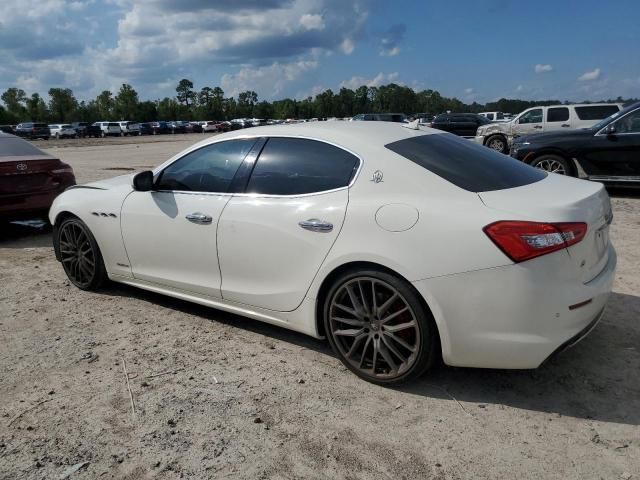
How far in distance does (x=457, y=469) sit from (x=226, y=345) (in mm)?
1928

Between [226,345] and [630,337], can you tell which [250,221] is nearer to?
[226,345]

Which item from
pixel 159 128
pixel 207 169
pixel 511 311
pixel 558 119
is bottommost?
pixel 159 128

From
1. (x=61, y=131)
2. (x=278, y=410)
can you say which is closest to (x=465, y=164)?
(x=278, y=410)

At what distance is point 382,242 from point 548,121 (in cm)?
1609

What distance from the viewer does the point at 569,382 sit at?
3213 mm

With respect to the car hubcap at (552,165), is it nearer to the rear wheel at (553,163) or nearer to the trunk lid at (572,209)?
the rear wheel at (553,163)

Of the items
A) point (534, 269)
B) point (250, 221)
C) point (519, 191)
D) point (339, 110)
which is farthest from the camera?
point (339, 110)

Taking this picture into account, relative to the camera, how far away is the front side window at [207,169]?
3952 mm

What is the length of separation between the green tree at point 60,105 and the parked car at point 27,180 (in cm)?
9027

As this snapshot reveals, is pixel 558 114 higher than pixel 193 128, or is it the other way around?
pixel 558 114

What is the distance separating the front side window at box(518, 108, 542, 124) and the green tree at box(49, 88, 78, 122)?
8632cm

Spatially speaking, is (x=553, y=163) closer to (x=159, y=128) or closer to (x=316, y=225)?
(x=316, y=225)

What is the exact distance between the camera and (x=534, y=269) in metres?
2.71

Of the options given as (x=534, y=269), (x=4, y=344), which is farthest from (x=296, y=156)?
(x=4, y=344)
